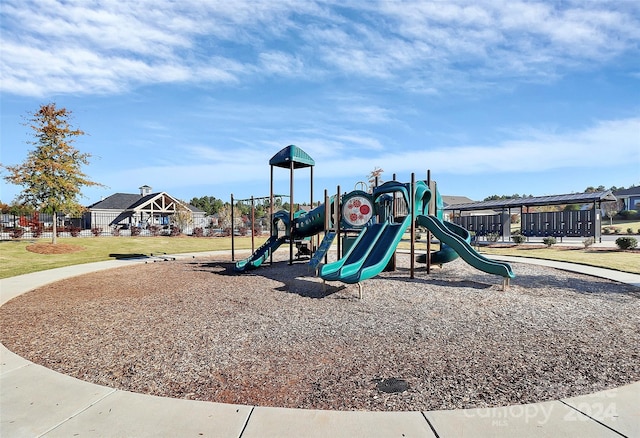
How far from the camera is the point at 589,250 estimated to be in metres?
22.4

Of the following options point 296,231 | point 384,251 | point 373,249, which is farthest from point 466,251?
point 296,231

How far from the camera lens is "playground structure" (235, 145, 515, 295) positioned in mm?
10523

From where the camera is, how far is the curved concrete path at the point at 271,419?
339 cm

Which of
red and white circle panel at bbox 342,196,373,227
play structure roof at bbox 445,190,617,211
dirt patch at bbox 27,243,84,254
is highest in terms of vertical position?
play structure roof at bbox 445,190,617,211

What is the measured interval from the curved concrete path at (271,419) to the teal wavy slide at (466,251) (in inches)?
255

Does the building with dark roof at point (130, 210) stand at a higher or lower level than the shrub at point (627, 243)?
higher

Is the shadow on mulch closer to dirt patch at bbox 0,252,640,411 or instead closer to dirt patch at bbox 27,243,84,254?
dirt patch at bbox 0,252,640,411

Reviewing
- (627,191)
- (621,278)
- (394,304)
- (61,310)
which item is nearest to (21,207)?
(61,310)

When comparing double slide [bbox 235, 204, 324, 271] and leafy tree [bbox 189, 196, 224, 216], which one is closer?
double slide [bbox 235, 204, 324, 271]

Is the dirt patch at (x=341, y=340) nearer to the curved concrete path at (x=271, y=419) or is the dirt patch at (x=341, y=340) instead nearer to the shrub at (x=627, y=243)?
the curved concrete path at (x=271, y=419)

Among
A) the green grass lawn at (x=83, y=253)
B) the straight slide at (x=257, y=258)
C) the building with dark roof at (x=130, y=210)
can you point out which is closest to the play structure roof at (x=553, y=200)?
the green grass lawn at (x=83, y=253)

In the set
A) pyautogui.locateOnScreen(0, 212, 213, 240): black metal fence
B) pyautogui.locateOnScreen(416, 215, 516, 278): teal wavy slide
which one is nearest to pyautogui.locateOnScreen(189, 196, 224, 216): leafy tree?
pyautogui.locateOnScreen(0, 212, 213, 240): black metal fence

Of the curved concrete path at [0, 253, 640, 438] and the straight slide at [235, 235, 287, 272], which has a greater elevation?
the straight slide at [235, 235, 287, 272]

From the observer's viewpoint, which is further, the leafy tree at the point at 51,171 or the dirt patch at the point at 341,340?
the leafy tree at the point at 51,171
